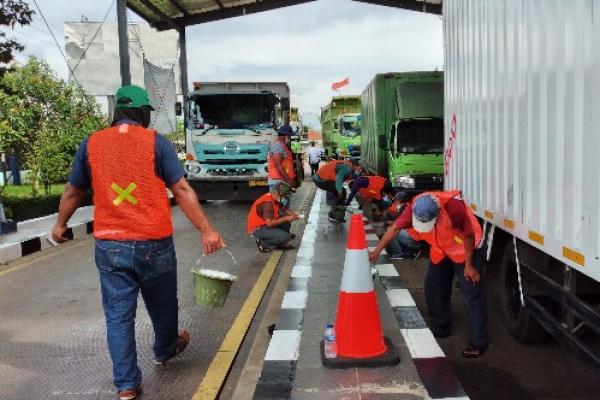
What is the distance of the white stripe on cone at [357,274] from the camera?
4.02 metres

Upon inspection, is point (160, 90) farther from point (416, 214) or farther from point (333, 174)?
point (416, 214)

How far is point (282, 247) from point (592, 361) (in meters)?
5.89

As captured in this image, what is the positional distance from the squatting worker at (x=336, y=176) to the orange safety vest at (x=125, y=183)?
25.8 ft

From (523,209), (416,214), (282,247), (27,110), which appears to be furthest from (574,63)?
(27,110)

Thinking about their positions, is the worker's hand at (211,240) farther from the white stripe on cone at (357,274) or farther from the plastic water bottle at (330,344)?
the plastic water bottle at (330,344)

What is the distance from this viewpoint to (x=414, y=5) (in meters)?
21.3

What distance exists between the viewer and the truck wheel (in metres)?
4.60

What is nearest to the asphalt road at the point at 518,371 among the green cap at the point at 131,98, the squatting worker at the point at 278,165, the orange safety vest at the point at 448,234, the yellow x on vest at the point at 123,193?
the orange safety vest at the point at 448,234

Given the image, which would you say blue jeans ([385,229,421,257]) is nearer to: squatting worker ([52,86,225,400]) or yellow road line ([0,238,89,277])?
squatting worker ([52,86,225,400])

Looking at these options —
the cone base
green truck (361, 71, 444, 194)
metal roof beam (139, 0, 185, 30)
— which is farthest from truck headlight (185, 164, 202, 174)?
the cone base

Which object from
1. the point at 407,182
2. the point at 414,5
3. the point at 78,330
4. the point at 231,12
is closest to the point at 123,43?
the point at 231,12

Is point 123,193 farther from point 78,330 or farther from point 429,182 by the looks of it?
point 429,182

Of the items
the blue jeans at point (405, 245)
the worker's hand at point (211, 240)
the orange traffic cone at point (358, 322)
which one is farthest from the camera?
the blue jeans at point (405, 245)

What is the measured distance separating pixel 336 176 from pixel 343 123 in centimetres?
1810
